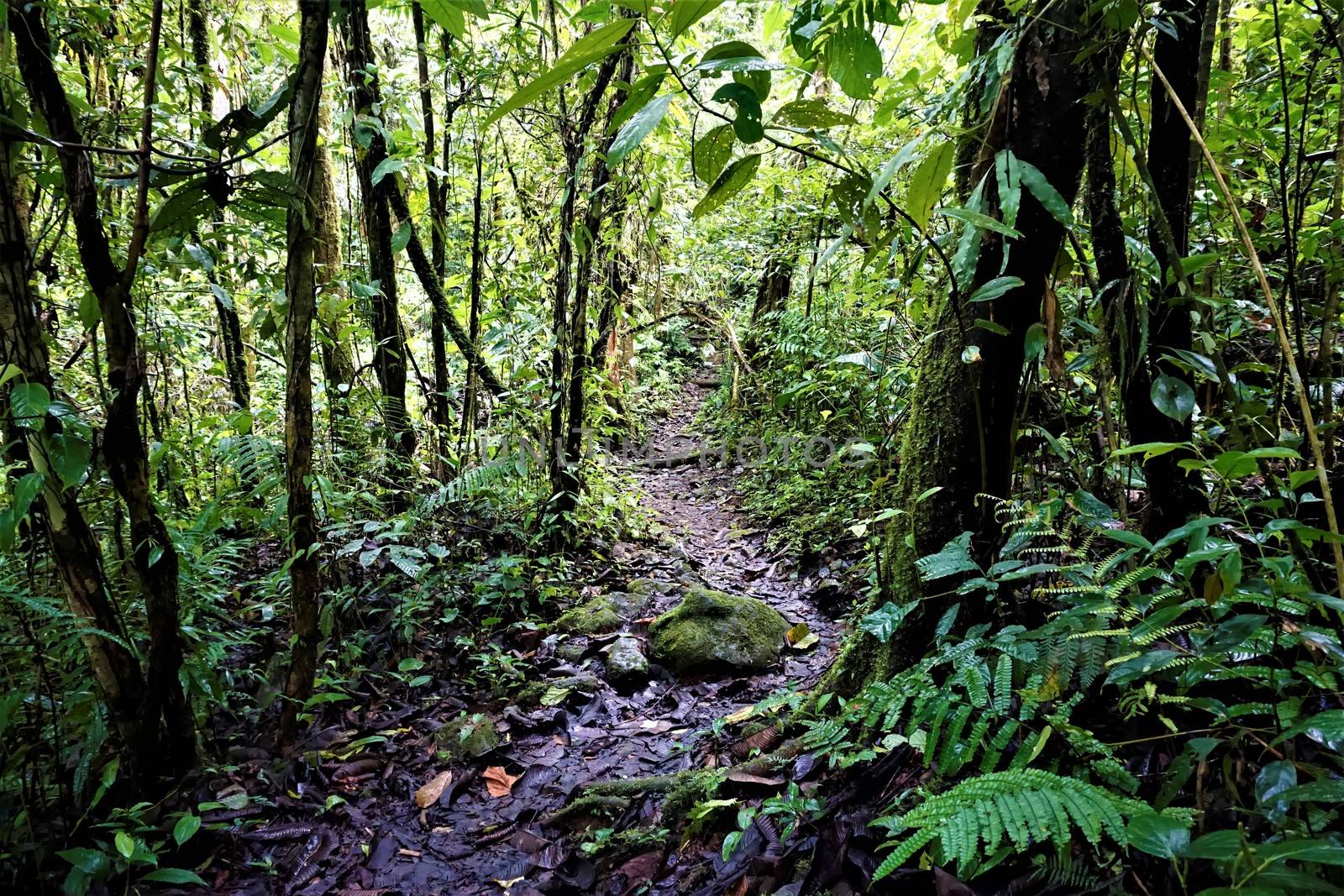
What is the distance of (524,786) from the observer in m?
3.05

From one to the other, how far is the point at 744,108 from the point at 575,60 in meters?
0.31

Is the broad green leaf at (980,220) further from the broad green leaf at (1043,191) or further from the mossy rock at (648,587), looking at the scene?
the mossy rock at (648,587)

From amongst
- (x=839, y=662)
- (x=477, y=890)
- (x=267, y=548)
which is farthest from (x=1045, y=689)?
(x=267, y=548)

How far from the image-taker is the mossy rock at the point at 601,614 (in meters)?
4.34

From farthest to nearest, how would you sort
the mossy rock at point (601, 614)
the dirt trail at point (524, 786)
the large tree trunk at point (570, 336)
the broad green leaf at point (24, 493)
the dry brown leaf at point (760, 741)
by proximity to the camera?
the large tree trunk at point (570, 336), the mossy rock at point (601, 614), the dry brown leaf at point (760, 741), the dirt trail at point (524, 786), the broad green leaf at point (24, 493)

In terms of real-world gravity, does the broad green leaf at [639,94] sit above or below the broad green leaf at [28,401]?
above

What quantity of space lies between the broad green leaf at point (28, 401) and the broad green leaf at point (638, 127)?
6.27 feet

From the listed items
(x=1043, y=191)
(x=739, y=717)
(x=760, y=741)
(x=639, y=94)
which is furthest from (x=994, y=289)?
(x=739, y=717)

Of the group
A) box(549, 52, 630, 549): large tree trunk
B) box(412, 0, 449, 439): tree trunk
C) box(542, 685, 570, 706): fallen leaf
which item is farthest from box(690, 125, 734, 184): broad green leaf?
box(412, 0, 449, 439): tree trunk

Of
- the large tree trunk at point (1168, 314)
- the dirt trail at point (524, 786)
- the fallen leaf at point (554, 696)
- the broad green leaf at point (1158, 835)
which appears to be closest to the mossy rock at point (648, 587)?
the dirt trail at point (524, 786)

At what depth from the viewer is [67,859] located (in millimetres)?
2074

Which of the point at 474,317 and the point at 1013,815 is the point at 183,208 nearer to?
the point at 1013,815

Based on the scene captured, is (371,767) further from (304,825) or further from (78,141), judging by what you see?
(78,141)

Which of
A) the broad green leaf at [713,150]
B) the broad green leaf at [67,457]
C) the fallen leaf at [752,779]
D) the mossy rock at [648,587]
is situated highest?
the broad green leaf at [713,150]
